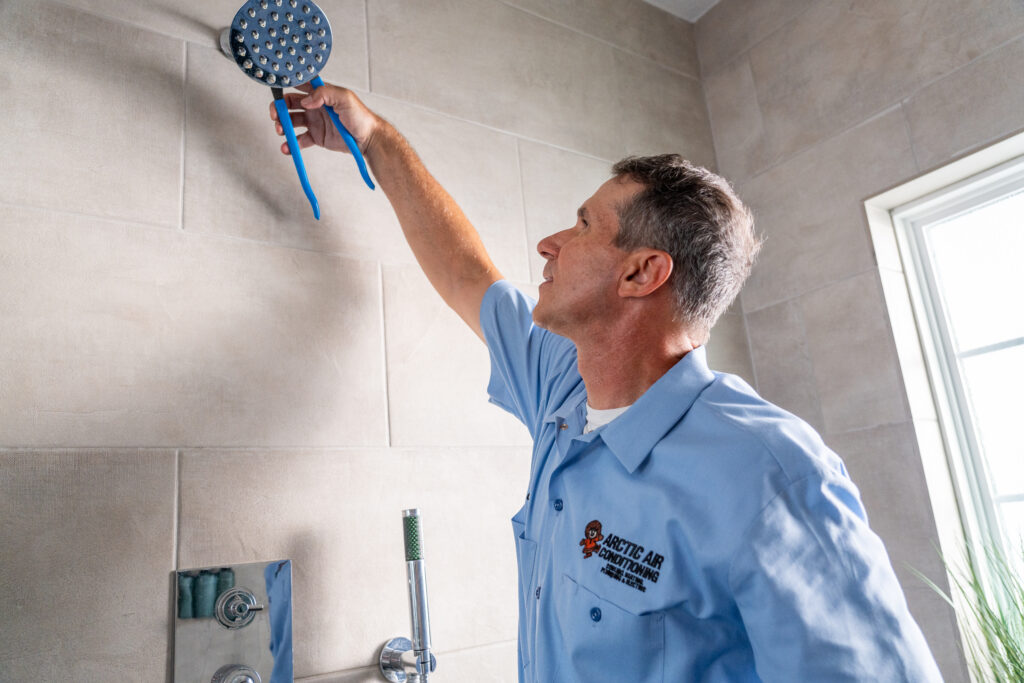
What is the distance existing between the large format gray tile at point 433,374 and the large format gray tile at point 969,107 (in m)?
0.97

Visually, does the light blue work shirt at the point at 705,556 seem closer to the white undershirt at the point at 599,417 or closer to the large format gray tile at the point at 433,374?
the white undershirt at the point at 599,417

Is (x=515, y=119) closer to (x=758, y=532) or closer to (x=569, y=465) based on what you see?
(x=569, y=465)

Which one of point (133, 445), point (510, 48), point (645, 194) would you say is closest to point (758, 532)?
point (645, 194)

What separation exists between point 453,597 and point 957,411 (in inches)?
43.0

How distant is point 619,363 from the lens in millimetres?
977

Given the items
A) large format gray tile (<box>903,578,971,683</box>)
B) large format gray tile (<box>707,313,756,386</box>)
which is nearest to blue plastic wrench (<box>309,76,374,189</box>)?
large format gray tile (<box>707,313,756,386</box>)

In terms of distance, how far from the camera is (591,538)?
0.85m

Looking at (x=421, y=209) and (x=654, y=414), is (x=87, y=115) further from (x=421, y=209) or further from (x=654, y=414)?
(x=654, y=414)

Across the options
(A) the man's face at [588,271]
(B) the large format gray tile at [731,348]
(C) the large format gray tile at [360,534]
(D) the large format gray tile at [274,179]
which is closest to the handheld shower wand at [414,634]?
(C) the large format gray tile at [360,534]

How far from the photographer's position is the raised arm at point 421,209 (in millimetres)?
1164

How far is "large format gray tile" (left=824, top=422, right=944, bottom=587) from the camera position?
1.42 meters

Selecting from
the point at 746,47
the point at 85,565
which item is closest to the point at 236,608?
the point at 85,565

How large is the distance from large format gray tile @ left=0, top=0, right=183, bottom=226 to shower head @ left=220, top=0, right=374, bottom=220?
150mm

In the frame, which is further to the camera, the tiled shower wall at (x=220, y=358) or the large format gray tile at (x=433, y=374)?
the large format gray tile at (x=433, y=374)
